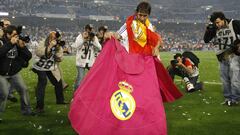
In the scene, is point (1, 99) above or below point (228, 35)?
below

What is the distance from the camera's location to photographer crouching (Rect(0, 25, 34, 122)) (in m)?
6.66

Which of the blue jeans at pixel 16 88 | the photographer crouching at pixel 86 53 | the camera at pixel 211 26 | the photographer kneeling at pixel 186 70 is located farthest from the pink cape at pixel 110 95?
the photographer kneeling at pixel 186 70

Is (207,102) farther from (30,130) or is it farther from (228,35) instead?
(30,130)

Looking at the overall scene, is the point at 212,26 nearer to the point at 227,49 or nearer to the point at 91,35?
the point at 227,49

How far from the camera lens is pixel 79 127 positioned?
15.4 feet

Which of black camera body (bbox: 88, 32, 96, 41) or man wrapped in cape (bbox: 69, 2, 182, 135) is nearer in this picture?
man wrapped in cape (bbox: 69, 2, 182, 135)

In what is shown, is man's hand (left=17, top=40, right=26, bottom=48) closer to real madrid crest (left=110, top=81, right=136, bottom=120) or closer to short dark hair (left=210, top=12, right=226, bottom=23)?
real madrid crest (left=110, top=81, right=136, bottom=120)

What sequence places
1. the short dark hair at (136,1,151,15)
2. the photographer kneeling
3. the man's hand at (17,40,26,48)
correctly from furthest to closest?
the photographer kneeling → the man's hand at (17,40,26,48) → the short dark hair at (136,1,151,15)

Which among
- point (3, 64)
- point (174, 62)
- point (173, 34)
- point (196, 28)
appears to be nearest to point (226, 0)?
point (196, 28)

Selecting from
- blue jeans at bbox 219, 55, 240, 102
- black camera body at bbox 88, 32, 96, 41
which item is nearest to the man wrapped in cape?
blue jeans at bbox 219, 55, 240, 102

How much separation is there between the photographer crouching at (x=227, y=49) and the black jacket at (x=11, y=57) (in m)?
4.26

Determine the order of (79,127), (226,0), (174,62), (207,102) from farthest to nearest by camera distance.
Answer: (226,0) → (174,62) → (207,102) → (79,127)

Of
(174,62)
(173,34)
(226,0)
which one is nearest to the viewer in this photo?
(174,62)

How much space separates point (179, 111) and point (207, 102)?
1456 mm
